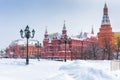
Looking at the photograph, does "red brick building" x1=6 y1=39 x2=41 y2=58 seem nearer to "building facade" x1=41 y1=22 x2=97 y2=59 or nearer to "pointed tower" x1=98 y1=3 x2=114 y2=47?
"building facade" x1=41 y1=22 x2=97 y2=59

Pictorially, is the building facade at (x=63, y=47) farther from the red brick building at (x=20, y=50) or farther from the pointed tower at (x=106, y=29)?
the red brick building at (x=20, y=50)

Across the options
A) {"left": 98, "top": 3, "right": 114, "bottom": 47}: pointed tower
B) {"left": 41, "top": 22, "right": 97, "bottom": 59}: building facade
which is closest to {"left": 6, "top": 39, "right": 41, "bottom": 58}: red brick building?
{"left": 41, "top": 22, "right": 97, "bottom": 59}: building facade

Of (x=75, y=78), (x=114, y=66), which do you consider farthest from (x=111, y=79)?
(x=114, y=66)

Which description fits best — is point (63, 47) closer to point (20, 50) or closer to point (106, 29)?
point (106, 29)

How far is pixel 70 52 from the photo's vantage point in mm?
100125

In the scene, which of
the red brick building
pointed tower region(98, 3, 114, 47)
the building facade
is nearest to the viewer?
the building facade

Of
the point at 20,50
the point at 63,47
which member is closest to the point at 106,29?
the point at 63,47

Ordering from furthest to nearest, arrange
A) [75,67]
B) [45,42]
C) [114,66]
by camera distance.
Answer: [45,42] < [114,66] < [75,67]

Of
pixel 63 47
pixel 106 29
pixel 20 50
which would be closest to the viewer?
pixel 63 47

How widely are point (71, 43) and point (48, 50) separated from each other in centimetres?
983

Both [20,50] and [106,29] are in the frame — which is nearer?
[106,29]

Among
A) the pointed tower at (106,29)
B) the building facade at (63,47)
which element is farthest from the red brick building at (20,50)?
the pointed tower at (106,29)

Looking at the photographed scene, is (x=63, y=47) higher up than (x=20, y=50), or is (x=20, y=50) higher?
(x=63, y=47)

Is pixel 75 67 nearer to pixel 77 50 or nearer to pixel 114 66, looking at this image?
pixel 114 66
